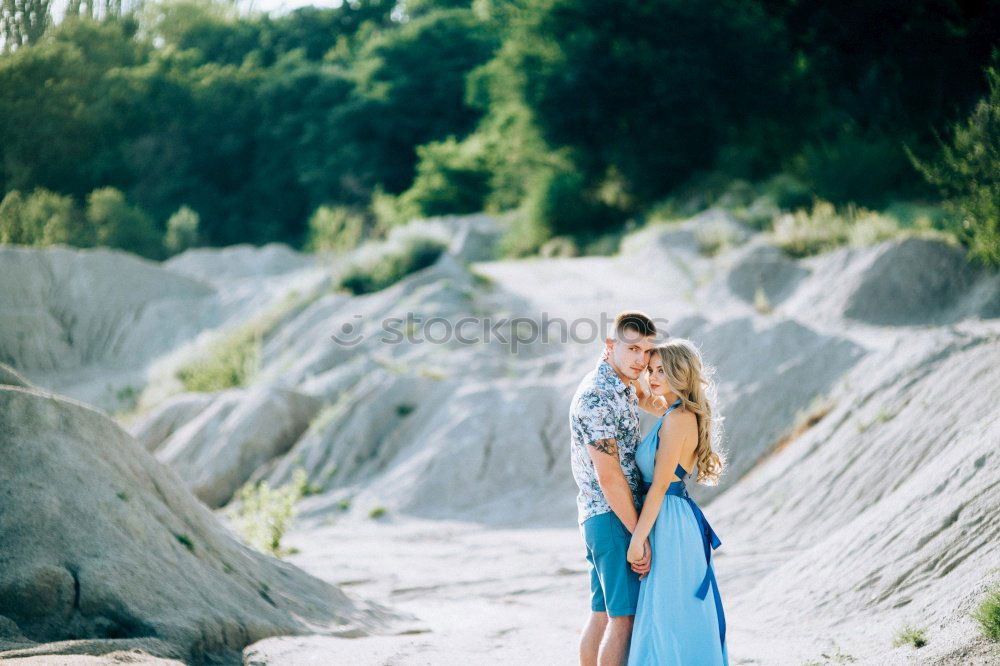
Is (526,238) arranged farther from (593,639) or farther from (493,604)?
(593,639)

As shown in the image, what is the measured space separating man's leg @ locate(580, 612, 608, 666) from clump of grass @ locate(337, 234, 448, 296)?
1428cm

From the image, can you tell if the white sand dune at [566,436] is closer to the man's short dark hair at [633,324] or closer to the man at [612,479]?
the man at [612,479]

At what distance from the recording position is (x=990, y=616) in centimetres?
422

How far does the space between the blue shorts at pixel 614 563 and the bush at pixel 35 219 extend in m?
12.4

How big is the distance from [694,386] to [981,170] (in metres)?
7.79

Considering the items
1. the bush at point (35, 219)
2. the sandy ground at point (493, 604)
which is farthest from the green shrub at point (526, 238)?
the sandy ground at point (493, 604)

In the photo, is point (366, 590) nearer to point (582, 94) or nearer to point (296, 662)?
point (296, 662)

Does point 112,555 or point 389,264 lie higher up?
point 389,264

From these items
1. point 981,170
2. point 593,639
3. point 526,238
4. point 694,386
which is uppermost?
point 526,238

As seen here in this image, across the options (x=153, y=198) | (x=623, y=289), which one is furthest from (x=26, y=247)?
(x=153, y=198)

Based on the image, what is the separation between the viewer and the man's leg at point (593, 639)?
4051 millimetres

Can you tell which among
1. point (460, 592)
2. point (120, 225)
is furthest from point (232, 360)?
point (120, 225)

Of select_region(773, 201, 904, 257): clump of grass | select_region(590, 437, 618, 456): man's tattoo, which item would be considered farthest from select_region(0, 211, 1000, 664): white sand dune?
select_region(590, 437, 618, 456): man's tattoo

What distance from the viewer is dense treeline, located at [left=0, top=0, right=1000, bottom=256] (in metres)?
16.7
